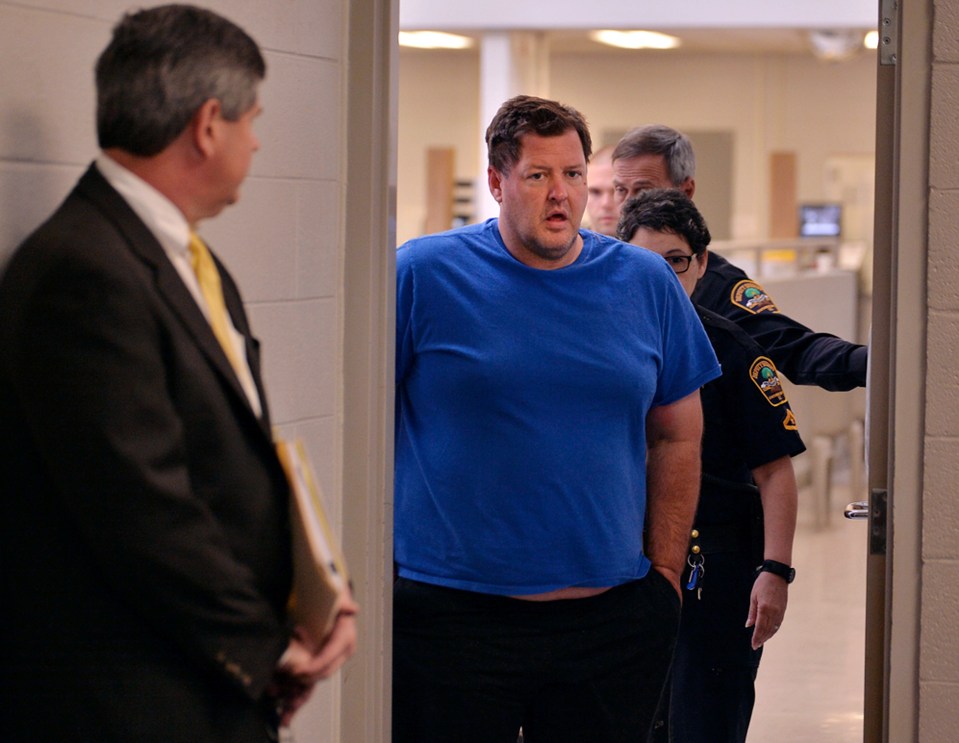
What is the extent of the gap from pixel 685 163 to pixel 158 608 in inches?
81.4

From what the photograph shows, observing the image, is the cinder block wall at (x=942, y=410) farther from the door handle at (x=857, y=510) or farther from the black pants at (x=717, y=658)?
the black pants at (x=717, y=658)

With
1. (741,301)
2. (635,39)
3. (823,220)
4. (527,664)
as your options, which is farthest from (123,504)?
(823,220)

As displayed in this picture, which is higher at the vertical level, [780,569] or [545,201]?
[545,201]

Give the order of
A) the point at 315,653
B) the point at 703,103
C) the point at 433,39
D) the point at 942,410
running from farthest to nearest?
the point at 703,103 < the point at 433,39 < the point at 942,410 < the point at 315,653

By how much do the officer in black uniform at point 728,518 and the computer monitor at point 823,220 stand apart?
9375 mm

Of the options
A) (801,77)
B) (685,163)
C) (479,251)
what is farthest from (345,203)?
(801,77)

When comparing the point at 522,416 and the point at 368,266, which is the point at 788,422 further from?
the point at 368,266

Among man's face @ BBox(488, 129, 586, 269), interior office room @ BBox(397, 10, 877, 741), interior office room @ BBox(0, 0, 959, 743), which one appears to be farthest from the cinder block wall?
interior office room @ BBox(397, 10, 877, 741)

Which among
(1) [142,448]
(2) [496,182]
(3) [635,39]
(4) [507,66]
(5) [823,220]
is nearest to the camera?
(1) [142,448]

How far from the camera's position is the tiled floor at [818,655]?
4168 millimetres

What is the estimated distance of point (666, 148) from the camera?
297cm

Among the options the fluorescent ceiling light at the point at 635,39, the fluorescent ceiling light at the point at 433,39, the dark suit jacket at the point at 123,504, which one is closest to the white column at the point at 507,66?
the fluorescent ceiling light at the point at 433,39

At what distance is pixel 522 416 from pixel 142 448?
3.16 feet

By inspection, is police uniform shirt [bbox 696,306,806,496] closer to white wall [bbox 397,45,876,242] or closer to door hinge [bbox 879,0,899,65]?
door hinge [bbox 879,0,899,65]
